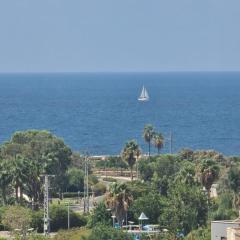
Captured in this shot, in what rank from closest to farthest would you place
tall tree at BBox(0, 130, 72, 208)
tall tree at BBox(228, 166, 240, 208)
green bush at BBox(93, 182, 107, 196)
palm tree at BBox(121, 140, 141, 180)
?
1. tall tree at BBox(0, 130, 72, 208)
2. tall tree at BBox(228, 166, 240, 208)
3. green bush at BBox(93, 182, 107, 196)
4. palm tree at BBox(121, 140, 141, 180)

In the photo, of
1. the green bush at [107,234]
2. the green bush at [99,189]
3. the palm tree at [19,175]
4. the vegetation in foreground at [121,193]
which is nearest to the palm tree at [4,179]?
the vegetation in foreground at [121,193]

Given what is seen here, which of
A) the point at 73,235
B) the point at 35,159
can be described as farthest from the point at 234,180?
the point at 73,235

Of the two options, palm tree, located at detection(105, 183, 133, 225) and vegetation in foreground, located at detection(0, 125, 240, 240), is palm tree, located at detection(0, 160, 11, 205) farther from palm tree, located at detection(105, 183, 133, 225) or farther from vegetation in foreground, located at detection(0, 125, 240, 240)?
palm tree, located at detection(105, 183, 133, 225)

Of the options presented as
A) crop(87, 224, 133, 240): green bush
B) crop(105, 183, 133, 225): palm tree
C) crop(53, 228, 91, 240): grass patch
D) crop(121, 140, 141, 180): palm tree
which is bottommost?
crop(53, 228, 91, 240): grass patch

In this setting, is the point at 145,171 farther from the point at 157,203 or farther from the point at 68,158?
the point at 157,203

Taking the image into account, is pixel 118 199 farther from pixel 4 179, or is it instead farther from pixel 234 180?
pixel 234 180

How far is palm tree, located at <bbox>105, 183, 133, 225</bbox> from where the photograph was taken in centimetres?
7338

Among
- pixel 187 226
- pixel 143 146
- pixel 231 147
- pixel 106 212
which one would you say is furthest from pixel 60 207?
pixel 231 147

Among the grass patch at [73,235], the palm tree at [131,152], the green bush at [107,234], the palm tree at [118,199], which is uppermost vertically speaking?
the palm tree at [131,152]

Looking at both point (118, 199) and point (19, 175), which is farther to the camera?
point (19, 175)

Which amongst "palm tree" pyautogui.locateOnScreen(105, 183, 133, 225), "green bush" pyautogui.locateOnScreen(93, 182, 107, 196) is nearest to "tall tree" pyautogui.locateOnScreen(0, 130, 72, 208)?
"green bush" pyautogui.locateOnScreen(93, 182, 107, 196)

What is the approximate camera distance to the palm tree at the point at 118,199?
73.4 meters

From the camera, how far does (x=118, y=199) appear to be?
73375 mm

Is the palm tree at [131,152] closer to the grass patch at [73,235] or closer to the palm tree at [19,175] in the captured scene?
the palm tree at [19,175]
